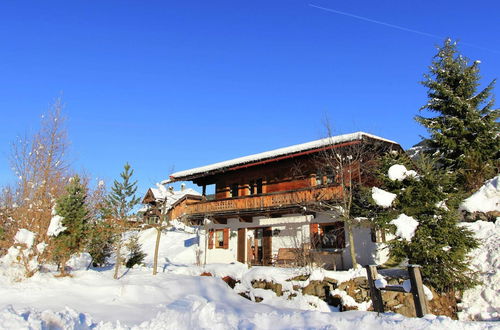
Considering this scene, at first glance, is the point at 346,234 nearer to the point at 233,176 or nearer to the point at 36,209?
the point at 233,176

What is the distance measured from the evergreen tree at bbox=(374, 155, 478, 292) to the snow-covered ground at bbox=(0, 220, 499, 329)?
231 centimetres

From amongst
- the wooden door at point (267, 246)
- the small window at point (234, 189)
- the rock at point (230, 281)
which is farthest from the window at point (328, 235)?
the small window at point (234, 189)

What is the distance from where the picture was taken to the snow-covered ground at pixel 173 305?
16.7 ft

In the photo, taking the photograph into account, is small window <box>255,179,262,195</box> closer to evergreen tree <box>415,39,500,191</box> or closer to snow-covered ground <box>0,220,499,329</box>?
snow-covered ground <box>0,220,499,329</box>

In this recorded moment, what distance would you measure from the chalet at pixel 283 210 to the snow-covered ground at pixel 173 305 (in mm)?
2960

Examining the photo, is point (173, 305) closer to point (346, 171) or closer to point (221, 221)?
point (346, 171)

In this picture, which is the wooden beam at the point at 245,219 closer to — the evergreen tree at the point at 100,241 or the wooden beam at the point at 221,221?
the wooden beam at the point at 221,221

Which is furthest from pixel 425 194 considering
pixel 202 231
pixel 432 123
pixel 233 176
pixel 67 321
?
pixel 202 231

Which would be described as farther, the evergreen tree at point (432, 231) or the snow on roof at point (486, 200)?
the snow on roof at point (486, 200)

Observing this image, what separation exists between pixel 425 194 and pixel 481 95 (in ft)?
28.5

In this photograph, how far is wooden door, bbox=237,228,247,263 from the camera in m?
21.0

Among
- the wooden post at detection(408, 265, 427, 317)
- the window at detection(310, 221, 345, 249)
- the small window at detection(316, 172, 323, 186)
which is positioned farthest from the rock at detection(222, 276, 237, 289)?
the wooden post at detection(408, 265, 427, 317)

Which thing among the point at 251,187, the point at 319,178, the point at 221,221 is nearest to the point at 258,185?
the point at 251,187

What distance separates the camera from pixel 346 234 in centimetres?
1608
